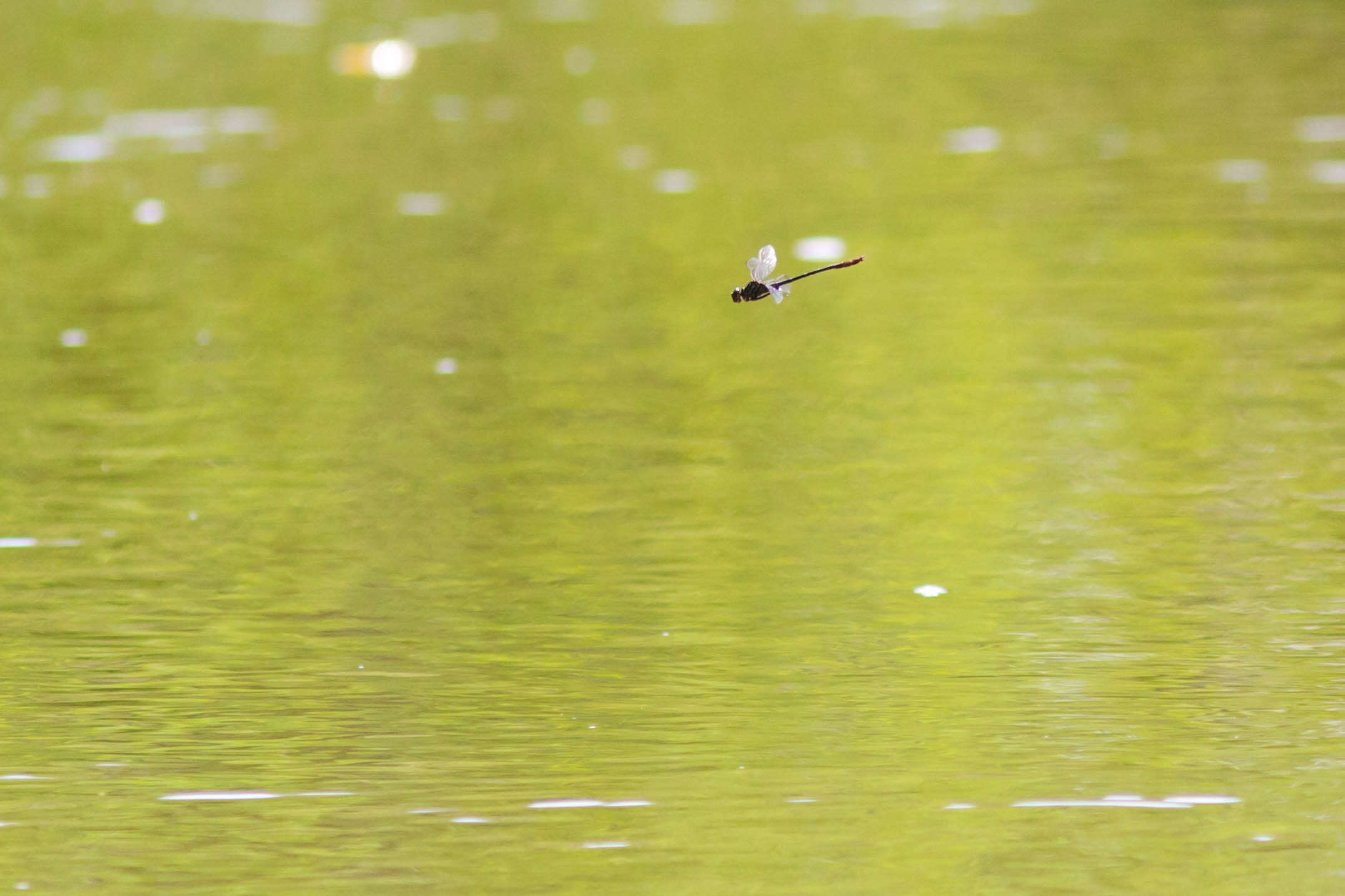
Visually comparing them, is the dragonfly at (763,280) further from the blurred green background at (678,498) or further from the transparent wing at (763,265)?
the blurred green background at (678,498)

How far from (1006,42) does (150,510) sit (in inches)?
442

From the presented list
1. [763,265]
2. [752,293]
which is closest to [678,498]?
[752,293]

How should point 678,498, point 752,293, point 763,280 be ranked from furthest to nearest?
1. point 678,498
2. point 752,293
3. point 763,280

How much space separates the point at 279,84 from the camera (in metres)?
15.9

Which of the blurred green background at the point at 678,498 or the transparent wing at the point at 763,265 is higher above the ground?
the transparent wing at the point at 763,265

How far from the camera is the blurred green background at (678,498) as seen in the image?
4.47 metres

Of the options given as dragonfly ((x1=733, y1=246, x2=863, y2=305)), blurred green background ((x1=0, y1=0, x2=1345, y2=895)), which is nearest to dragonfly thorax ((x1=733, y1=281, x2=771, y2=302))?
dragonfly ((x1=733, y1=246, x2=863, y2=305))

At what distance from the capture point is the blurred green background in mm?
4473

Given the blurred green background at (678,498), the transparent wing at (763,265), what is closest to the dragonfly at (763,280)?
the transparent wing at (763,265)

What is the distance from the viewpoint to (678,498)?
6.84m

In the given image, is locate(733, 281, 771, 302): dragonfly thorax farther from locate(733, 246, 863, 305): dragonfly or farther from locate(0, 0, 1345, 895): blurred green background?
locate(0, 0, 1345, 895): blurred green background

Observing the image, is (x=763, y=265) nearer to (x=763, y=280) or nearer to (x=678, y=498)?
(x=763, y=280)

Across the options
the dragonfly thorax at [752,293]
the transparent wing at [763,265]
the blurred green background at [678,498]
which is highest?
the transparent wing at [763,265]

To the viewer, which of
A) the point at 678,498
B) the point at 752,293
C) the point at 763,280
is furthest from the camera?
the point at 678,498
